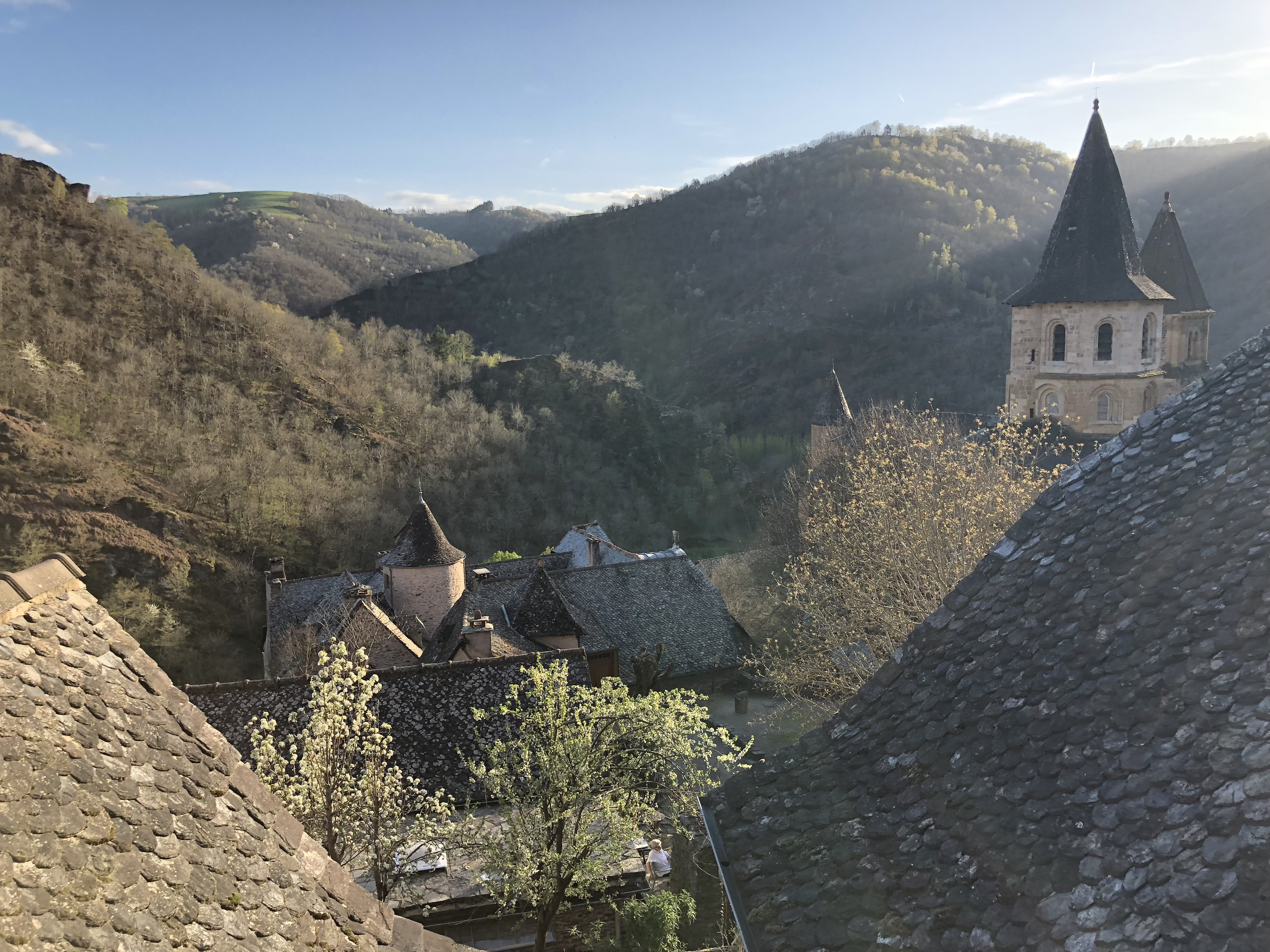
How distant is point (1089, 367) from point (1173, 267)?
7548 millimetres

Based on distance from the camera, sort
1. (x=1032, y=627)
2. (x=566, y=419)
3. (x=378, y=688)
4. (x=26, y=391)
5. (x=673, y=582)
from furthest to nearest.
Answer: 1. (x=566, y=419)
2. (x=26, y=391)
3. (x=673, y=582)
4. (x=378, y=688)
5. (x=1032, y=627)

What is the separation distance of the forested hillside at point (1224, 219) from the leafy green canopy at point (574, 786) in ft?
149

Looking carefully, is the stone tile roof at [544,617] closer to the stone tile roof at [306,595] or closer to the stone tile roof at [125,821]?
the stone tile roof at [306,595]

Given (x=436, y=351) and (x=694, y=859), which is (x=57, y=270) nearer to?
(x=436, y=351)

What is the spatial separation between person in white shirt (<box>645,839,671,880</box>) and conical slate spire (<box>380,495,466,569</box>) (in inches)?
481

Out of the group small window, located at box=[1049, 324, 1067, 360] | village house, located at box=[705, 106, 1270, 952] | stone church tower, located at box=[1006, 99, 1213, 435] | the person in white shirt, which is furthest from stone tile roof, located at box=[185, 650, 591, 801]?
small window, located at box=[1049, 324, 1067, 360]

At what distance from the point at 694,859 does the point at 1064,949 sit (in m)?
12.3

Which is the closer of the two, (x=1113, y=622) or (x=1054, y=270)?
(x=1113, y=622)

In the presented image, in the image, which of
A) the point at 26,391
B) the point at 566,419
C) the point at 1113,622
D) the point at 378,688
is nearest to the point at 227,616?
the point at 26,391

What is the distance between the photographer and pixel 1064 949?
350cm

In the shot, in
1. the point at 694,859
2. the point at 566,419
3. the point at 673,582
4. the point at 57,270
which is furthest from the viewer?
the point at 566,419

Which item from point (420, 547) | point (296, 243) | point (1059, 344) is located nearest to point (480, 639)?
point (420, 547)

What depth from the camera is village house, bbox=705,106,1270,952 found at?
346 centimetres

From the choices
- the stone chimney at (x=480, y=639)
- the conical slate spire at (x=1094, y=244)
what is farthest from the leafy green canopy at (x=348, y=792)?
the conical slate spire at (x=1094, y=244)
